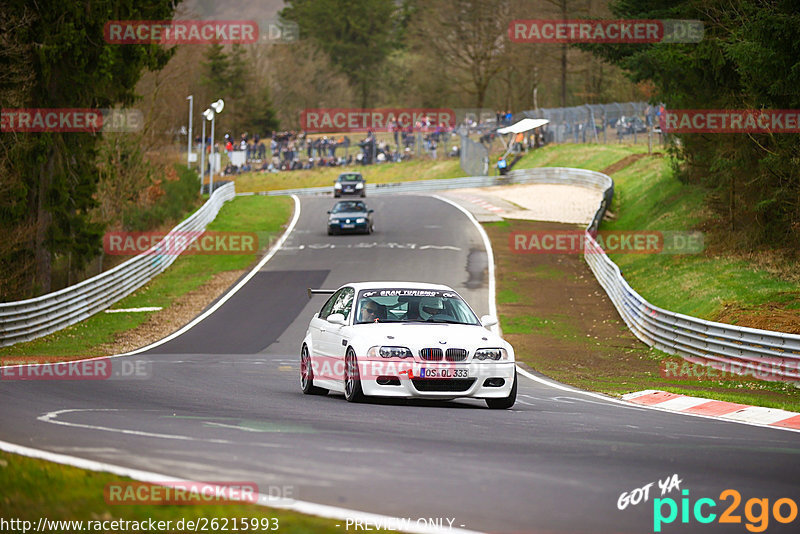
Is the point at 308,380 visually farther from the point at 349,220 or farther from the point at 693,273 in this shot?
the point at 349,220

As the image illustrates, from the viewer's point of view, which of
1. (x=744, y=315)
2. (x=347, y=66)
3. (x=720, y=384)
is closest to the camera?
(x=720, y=384)

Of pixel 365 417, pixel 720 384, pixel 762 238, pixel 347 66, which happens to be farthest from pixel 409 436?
pixel 347 66

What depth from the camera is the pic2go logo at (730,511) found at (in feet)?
20.0

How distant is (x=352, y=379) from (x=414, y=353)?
0.87m

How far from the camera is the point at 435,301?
43.8ft

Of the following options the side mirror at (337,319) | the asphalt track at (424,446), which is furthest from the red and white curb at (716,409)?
the side mirror at (337,319)

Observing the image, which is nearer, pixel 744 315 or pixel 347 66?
pixel 744 315

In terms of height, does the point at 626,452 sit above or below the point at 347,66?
below

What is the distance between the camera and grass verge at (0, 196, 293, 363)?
2478 cm

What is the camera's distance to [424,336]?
11.9 m

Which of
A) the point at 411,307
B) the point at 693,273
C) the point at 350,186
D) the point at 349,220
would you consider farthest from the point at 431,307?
the point at 350,186

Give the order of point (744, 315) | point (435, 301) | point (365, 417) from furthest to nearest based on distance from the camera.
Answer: point (744, 315)
point (435, 301)
point (365, 417)

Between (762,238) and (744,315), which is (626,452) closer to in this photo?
(744,315)

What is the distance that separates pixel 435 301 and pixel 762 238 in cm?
1905
